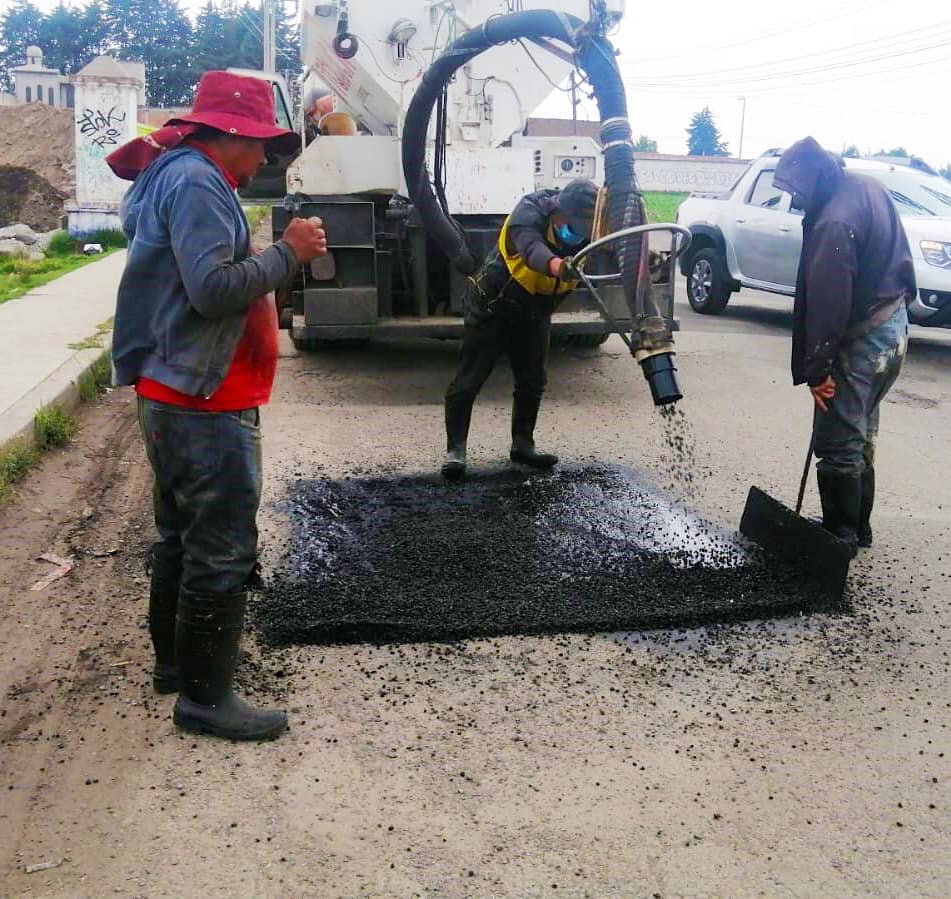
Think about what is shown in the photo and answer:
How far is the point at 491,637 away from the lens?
13.3ft

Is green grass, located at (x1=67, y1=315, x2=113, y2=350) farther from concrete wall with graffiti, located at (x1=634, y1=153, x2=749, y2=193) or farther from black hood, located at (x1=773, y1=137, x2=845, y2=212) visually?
concrete wall with graffiti, located at (x1=634, y1=153, x2=749, y2=193)

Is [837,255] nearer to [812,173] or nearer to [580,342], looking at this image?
[812,173]

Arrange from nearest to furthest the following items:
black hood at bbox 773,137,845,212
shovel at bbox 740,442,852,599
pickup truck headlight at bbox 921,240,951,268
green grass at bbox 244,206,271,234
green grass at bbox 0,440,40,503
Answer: shovel at bbox 740,442,852,599
black hood at bbox 773,137,845,212
green grass at bbox 0,440,40,503
pickup truck headlight at bbox 921,240,951,268
green grass at bbox 244,206,271,234

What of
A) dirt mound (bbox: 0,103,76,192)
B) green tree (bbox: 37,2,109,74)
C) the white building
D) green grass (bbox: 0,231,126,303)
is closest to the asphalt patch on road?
green grass (bbox: 0,231,126,303)

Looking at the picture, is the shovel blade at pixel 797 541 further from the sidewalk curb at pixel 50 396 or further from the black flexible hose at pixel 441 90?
the sidewalk curb at pixel 50 396

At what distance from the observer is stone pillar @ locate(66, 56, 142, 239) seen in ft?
60.9

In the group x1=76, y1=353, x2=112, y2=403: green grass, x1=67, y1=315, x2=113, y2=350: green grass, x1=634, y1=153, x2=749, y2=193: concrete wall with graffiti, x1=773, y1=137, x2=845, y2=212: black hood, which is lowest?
x1=76, y1=353, x2=112, y2=403: green grass

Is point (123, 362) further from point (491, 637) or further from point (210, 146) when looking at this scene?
point (491, 637)

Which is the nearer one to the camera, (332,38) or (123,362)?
(123,362)

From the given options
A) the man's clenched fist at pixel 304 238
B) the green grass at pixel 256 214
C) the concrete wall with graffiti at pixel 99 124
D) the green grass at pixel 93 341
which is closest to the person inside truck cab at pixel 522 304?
the man's clenched fist at pixel 304 238

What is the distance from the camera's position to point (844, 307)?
4609 millimetres

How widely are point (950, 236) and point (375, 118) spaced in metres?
5.50

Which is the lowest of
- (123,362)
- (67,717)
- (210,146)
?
(67,717)

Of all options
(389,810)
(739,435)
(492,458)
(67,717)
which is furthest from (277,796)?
(739,435)
